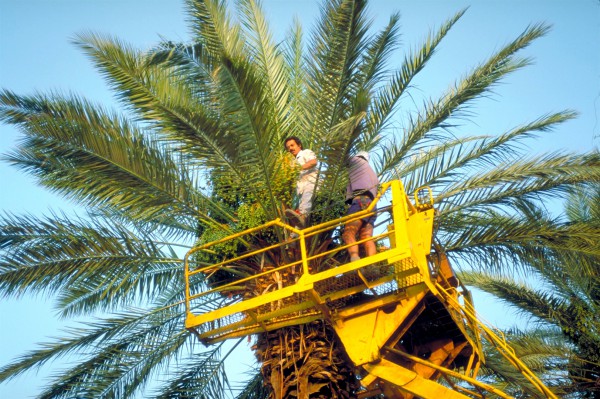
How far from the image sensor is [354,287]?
411 inches

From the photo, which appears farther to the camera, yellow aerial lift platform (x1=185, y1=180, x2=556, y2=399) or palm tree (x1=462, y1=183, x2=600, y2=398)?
palm tree (x1=462, y1=183, x2=600, y2=398)

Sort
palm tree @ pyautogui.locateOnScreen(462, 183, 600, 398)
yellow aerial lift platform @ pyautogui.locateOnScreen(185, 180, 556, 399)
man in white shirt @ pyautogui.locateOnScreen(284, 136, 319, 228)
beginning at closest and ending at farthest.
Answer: yellow aerial lift platform @ pyautogui.locateOnScreen(185, 180, 556, 399)
man in white shirt @ pyautogui.locateOnScreen(284, 136, 319, 228)
palm tree @ pyautogui.locateOnScreen(462, 183, 600, 398)

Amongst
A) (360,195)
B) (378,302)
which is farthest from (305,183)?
(378,302)

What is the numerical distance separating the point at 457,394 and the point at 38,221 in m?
5.80

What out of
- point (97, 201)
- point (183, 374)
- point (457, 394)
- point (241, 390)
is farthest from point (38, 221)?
point (457, 394)

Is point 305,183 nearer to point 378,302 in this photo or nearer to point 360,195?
point 360,195

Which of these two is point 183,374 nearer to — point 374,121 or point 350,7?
point 374,121

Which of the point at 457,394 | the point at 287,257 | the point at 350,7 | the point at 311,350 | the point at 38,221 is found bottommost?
the point at 457,394

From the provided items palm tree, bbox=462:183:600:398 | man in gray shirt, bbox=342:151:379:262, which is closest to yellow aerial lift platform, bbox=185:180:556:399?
man in gray shirt, bbox=342:151:379:262

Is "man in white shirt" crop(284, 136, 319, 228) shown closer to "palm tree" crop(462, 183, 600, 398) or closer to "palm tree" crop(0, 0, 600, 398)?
"palm tree" crop(0, 0, 600, 398)

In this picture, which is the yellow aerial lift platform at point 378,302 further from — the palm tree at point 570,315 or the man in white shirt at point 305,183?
the palm tree at point 570,315

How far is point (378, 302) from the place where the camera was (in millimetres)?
10570

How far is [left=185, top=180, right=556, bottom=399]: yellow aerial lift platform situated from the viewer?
10.1 metres

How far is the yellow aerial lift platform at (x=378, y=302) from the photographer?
10062 mm
